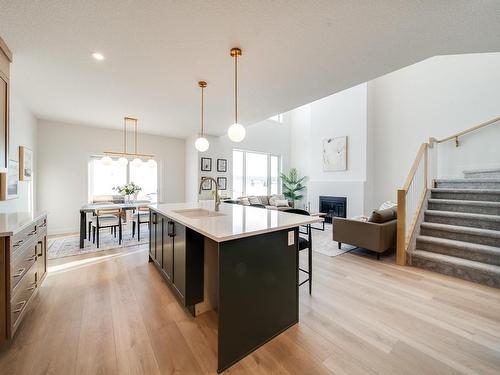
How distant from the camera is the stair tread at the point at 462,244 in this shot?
8.84 feet

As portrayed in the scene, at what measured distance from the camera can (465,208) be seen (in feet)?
11.4

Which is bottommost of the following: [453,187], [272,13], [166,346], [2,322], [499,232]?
[166,346]

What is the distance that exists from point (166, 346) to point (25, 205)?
4213mm

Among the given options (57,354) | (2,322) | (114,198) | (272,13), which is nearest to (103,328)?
(57,354)

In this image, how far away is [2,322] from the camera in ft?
4.96

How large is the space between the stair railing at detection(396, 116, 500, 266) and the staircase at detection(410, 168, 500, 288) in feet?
0.47

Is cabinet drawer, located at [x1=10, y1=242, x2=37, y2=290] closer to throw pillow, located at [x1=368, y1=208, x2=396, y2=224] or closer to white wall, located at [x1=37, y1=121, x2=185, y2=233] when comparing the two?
white wall, located at [x1=37, y1=121, x2=185, y2=233]

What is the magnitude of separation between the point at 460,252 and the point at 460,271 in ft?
1.13

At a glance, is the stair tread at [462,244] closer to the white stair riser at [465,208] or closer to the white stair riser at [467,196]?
the white stair riser at [465,208]

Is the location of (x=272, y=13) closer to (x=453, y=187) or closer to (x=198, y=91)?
(x=198, y=91)

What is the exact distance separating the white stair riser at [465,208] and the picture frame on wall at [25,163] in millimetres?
7122

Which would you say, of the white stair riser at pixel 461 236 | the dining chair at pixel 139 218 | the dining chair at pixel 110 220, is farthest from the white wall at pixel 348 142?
the dining chair at pixel 110 220

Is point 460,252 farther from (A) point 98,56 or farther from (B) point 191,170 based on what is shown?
(B) point 191,170

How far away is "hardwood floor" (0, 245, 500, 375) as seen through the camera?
4.70 ft
